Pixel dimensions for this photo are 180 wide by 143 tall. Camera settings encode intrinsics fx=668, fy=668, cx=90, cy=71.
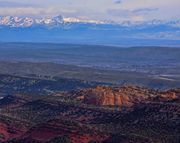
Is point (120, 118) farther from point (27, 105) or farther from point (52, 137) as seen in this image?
point (27, 105)

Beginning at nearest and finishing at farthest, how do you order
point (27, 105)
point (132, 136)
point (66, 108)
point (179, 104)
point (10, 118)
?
point (132, 136) < point (179, 104) < point (10, 118) < point (66, 108) < point (27, 105)

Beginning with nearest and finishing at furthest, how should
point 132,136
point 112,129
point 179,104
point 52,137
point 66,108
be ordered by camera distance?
1. point 132,136
2. point 52,137
3. point 112,129
4. point 179,104
5. point 66,108

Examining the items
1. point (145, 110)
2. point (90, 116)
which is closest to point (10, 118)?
point (90, 116)

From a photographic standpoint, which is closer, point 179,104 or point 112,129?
point 112,129

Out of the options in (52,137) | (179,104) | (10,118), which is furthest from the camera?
(10,118)

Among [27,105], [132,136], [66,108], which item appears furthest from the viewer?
[27,105]

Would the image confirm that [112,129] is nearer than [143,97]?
Yes

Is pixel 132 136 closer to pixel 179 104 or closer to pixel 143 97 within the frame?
pixel 179 104
